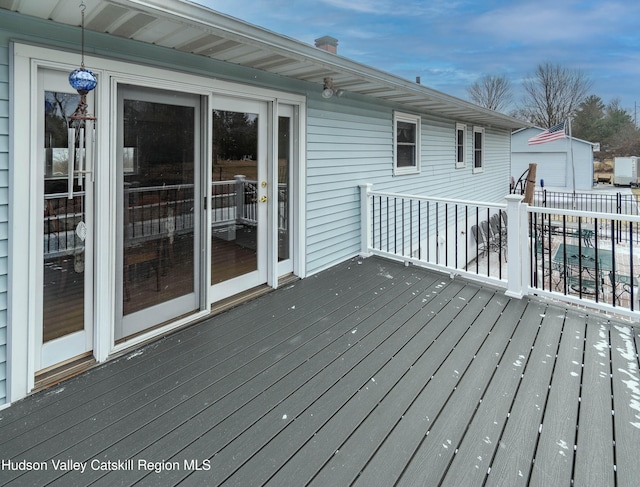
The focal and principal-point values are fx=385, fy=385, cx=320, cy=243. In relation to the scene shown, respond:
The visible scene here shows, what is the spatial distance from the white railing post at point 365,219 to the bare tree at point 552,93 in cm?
3303

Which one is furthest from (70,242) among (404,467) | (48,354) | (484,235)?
(484,235)

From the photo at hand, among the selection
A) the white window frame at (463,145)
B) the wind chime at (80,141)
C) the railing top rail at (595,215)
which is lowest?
the railing top rail at (595,215)

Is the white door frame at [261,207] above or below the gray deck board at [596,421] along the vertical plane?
above

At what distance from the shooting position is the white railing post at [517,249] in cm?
377

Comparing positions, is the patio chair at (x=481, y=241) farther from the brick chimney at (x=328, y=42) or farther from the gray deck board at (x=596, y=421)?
the gray deck board at (x=596, y=421)

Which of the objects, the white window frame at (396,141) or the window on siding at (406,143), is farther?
the window on siding at (406,143)

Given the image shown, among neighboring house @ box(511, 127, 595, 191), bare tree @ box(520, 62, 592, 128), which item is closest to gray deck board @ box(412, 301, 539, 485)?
neighboring house @ box(511, 127, 595, 191)

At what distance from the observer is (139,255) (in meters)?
2.89

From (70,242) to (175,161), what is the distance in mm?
946

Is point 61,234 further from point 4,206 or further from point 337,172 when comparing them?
point 337,172

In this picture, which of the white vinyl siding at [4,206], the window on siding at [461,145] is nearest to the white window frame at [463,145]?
the window on siding at [461,145]

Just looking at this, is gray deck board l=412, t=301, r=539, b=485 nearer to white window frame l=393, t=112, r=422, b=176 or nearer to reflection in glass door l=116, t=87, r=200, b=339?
reflection in glass door l=116, t=87, r=200, b=339

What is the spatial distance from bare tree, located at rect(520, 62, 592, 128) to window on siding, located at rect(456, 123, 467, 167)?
27827mm

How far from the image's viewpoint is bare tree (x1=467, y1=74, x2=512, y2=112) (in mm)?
34375
